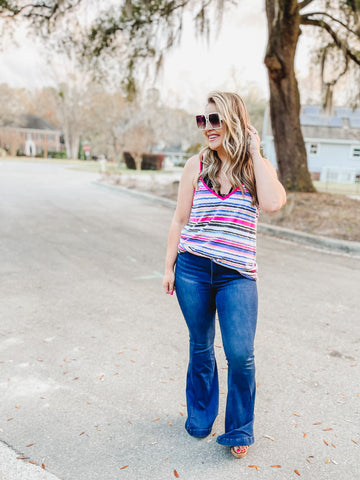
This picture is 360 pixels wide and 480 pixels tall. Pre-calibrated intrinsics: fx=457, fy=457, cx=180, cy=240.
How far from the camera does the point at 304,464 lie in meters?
2.34

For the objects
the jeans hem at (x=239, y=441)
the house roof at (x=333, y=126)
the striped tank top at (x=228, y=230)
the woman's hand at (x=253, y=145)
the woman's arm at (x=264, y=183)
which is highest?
the house roof at (x=333, y=126)

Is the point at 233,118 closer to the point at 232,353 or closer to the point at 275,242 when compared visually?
the point at 232,353

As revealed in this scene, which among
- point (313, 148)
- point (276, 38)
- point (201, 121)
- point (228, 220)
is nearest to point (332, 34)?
point (276, 38)

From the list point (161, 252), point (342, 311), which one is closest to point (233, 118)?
point (342, 311)

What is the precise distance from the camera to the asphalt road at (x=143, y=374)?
92.5 inches

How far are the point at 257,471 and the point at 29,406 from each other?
1.42m

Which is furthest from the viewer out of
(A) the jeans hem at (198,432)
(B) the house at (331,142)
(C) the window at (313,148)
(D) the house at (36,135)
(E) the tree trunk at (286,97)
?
(D) the house at (36,135)

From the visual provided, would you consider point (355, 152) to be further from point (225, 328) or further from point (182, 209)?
point (225, 328)

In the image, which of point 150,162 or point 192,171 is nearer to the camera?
point 192,171

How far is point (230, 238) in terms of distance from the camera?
2295 millimetres

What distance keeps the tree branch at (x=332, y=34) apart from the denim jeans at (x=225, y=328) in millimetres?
12281

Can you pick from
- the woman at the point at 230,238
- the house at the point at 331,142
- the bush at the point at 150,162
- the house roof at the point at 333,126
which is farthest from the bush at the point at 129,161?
the woman at the point at 230,238

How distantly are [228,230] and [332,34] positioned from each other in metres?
13.0

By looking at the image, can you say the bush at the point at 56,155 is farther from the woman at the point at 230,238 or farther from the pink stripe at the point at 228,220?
the pink stripe at the point at 228,220
